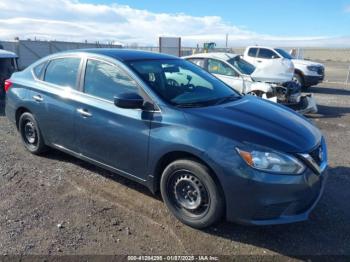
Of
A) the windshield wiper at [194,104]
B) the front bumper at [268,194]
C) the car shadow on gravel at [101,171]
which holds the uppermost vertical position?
the windshield wiper at [194,104]

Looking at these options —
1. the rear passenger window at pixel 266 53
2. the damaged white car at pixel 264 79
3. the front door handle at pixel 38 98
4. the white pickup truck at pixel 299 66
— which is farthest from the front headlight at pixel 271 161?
the rear passenger window at pixel 266 53

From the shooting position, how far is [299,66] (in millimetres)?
15172

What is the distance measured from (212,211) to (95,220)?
4.16 feet

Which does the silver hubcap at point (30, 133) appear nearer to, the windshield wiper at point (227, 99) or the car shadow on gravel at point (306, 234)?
the windshield wiper at point (227, 99)

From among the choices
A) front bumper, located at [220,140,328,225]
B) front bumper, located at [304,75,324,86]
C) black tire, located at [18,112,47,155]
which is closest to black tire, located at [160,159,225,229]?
front bumper, located at [220,140,328,225]

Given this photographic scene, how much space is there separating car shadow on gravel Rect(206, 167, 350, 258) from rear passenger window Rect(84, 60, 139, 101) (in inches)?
72.3

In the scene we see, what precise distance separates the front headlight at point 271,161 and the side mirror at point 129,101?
1.21 meters

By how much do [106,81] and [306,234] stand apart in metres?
2.80

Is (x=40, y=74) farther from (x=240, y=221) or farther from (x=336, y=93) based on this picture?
(x=336, y=93)

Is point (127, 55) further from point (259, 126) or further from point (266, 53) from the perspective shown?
point (266, 53)

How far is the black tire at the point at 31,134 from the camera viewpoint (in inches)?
209

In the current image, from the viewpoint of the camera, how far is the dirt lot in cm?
329

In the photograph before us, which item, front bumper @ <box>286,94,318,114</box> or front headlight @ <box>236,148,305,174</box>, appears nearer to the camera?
front headlight @ <box>236,148,305,174</box>

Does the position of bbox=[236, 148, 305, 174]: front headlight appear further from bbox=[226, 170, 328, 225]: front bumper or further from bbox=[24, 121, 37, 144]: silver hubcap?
bbox=[24, 121, 37, 144]: silver hubcap
